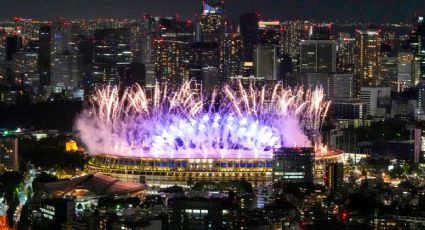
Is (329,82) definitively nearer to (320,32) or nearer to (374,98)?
(374,98)

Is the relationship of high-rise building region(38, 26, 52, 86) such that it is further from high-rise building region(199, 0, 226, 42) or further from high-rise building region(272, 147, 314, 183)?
high-rise building region(272, 147, 314, 183)

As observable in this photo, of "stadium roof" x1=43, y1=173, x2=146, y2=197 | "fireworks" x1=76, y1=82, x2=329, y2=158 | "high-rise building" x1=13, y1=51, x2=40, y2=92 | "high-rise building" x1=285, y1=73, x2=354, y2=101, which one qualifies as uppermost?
"high-rise building" x1=13, y1=51, x2=40, y2=92

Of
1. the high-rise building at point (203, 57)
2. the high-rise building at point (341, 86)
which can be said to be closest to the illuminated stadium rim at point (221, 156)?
the high-rise building at point (203, 57)

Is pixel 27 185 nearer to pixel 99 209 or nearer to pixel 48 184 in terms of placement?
pixel 48 184

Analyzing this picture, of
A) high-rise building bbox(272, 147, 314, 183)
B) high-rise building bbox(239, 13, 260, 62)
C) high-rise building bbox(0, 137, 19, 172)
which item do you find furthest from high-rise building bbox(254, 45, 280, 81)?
high-rise building bbox(272, 147, 314, 183)

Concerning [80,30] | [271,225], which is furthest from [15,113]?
[271,225]

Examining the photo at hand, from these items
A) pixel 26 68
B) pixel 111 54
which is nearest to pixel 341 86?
pixel 111 54
